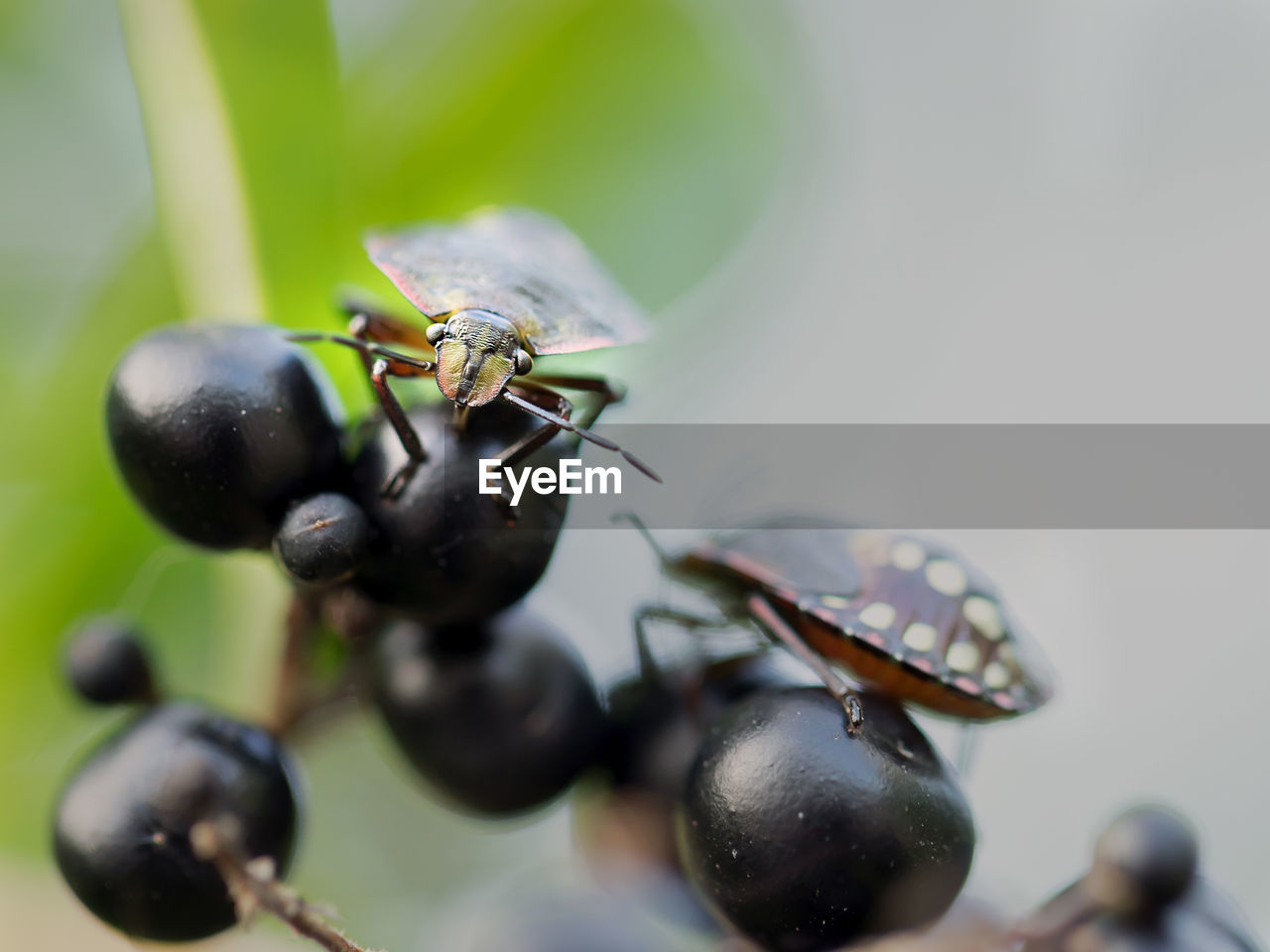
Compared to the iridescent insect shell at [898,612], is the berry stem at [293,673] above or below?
below

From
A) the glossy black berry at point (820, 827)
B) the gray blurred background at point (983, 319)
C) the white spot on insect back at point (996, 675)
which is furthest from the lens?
the gray blurred background at point (983, 319)

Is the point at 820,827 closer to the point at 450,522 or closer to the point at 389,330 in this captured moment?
the point at 450,522

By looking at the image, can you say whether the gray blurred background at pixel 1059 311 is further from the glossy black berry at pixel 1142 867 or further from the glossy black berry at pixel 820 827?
the glossy black berry at pixel 820 827

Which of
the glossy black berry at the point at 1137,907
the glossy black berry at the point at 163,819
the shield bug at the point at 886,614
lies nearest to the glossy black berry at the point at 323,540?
the glossy black berry at the point at 163,819

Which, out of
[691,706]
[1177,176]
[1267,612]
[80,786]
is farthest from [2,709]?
[1177,176]

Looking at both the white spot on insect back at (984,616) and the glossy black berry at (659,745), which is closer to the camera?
the white spot on insect back at (984,616)

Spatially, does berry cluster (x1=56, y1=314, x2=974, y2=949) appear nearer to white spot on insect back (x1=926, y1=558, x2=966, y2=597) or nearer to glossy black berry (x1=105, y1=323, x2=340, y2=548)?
glossy black berry (x1=105, y1=323, x2=340, y2=548)
